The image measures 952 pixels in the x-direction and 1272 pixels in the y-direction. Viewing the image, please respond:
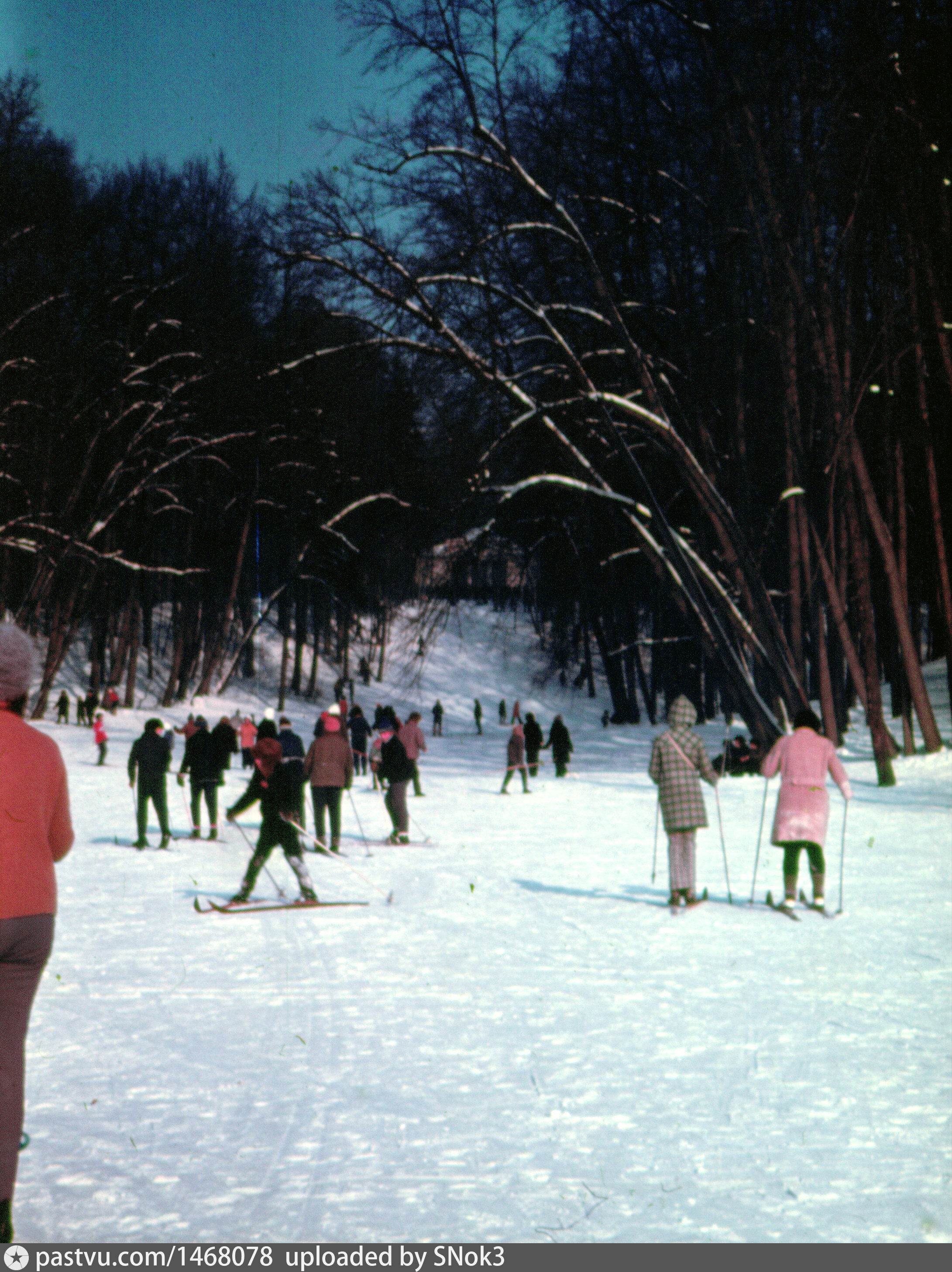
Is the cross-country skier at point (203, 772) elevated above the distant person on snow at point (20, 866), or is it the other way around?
the distant person on snow at point (20, 866)

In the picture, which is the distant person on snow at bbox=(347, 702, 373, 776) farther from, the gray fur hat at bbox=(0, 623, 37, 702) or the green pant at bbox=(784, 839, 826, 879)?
the gray fur hat at bbox=(0, 623, 37, 702)

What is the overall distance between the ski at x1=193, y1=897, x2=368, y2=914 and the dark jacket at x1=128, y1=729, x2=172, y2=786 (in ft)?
16.2

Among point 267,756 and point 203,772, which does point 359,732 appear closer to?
point 203,772

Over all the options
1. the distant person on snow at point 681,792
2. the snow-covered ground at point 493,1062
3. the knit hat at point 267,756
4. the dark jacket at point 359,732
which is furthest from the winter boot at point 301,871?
the dark jacket at point 359,732

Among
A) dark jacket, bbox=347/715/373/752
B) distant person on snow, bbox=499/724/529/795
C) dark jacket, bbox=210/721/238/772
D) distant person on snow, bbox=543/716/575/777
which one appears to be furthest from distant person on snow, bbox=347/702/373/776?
dark jacket, bbox=210/721/238/772

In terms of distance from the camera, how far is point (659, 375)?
22328mm

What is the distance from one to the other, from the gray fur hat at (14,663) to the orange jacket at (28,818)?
0.24ft

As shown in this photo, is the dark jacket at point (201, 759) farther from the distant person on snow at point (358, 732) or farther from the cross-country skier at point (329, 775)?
the distant person on snow at point (358, 732)

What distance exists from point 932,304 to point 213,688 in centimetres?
3414

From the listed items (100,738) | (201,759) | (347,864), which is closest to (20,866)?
(347,864)

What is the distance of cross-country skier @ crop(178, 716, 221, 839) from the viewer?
17938 millimetres

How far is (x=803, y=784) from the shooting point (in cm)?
1095

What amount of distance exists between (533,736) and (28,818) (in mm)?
26718

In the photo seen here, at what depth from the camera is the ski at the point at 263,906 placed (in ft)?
37.6
